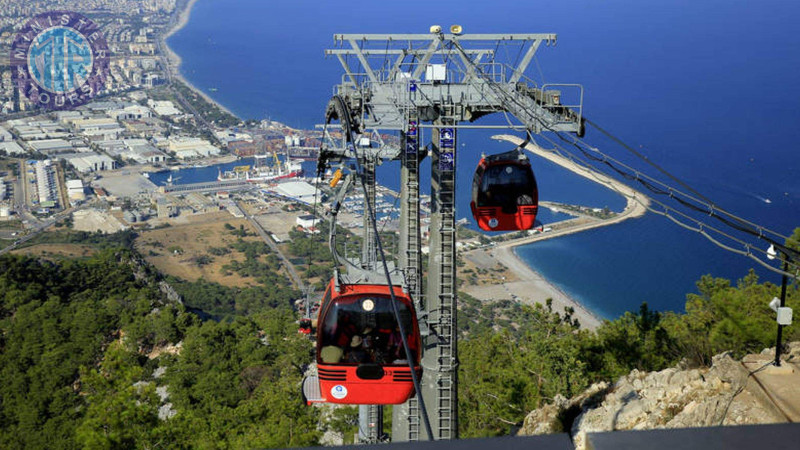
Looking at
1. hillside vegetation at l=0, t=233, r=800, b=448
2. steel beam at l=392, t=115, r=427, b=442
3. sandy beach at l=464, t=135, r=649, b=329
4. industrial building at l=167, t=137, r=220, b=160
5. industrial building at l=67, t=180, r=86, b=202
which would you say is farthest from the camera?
industrial building at l=167, t=137, r=220, b=160

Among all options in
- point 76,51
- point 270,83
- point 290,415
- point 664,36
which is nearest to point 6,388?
point 290,415

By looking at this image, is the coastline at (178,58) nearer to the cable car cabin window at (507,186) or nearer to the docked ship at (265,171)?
the docked ship at (265,171)

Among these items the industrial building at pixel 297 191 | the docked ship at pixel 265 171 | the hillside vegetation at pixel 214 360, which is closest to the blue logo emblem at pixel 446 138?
the hillside vegetation at pixel 214 360

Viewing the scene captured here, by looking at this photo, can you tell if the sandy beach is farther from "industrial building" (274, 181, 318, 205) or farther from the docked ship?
the docked ship

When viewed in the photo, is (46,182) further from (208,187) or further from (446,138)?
(446,138)

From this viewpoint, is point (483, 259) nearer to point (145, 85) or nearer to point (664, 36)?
point (145, 85)

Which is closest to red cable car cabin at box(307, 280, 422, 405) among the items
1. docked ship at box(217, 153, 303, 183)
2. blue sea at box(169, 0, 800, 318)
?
blue sea at box(169, 0, 800, 318)
